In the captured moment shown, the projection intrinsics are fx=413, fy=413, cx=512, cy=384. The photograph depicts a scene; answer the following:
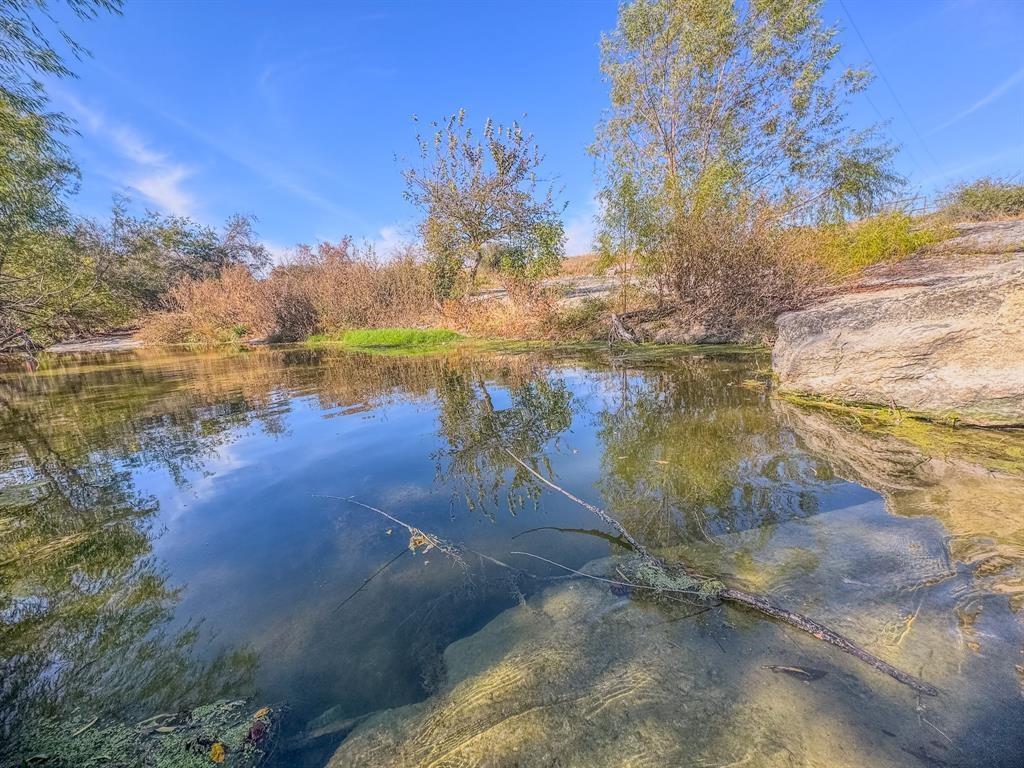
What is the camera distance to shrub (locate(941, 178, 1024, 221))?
17.4 m

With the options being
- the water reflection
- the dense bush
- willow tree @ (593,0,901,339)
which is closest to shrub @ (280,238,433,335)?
the dense bush

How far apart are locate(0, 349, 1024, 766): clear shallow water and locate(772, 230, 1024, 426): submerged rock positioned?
1.67 ft

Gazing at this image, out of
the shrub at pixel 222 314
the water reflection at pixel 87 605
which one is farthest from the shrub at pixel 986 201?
the shrub at pixel 222 314

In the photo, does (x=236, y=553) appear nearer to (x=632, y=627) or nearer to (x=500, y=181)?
(x=632, y=627)

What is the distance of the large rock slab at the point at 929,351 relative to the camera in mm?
3789

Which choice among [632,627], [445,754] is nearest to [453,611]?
[445,754]

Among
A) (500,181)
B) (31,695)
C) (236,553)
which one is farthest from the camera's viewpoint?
(500,181)

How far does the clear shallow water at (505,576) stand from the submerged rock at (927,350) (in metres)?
0.51

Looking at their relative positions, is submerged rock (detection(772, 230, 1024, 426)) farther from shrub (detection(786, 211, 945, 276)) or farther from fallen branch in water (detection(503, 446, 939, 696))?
shrub (detection(786, 211, 945, 276))

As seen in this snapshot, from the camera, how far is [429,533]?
9.11 ft

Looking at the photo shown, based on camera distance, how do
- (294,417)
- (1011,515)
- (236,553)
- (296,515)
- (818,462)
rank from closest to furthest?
(1011,515), (236,553), (296,515), (818,462), (294,417)

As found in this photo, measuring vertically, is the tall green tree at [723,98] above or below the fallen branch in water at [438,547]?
above

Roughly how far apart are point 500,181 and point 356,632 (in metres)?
16.0

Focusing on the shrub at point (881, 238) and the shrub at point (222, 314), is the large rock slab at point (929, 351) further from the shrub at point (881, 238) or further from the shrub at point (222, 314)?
the shrub at point (222, 314)
